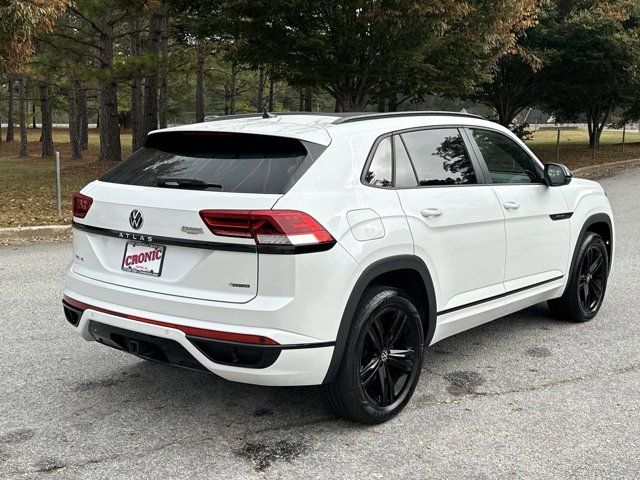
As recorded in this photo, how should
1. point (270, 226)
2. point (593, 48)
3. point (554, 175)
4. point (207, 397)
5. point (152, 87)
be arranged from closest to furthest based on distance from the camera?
1. point (270, 226)
2. point (207, 397)
3. point (554, 175)
4. point (152, 87)
5. point (593, 48)

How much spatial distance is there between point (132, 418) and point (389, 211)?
186 centimetres

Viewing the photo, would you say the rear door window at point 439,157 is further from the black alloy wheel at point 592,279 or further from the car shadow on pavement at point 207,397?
the black alloy wheel at point 592,279

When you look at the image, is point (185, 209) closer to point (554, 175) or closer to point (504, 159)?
point (504, 159)

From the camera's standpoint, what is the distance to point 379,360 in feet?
12.7

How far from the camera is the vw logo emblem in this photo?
3.65 meters

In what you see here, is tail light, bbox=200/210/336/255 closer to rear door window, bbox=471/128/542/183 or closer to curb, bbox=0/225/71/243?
rear door window, bbox=471/128/542/183

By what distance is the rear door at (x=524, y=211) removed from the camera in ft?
15.9

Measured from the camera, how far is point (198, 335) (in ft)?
11.2

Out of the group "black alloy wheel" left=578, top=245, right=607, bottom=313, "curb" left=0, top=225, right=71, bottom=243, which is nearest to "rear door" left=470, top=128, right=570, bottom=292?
"black alloy wheel" left=578, top=245, right=607, bottom=313

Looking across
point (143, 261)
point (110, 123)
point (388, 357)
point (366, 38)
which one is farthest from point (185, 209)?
point (110, 123)

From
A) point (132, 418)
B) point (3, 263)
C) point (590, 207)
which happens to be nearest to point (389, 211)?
point (132, 418)

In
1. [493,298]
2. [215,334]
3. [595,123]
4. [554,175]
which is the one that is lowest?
[493,298]

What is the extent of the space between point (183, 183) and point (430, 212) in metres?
1.45

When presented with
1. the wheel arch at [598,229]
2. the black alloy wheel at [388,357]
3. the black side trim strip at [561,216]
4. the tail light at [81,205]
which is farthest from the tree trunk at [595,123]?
the tail light at [81,205]
